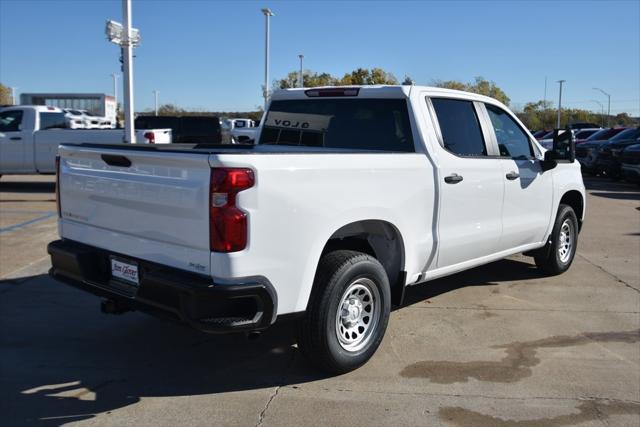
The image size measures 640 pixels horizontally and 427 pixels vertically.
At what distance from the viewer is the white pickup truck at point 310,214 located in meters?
3.50

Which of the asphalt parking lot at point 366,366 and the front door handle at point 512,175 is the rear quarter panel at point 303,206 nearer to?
the asphalt parking lot at point 366,366

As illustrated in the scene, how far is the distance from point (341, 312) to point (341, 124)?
6.25ft

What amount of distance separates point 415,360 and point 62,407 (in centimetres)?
251

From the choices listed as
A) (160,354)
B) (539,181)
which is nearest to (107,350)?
(160,354)

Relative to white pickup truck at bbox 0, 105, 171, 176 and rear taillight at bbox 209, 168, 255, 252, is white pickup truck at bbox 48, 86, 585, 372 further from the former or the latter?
white pickup truck at bbox 0, 105, 171, 176

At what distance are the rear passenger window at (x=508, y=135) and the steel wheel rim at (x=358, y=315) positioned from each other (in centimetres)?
236

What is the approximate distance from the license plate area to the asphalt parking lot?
697mm

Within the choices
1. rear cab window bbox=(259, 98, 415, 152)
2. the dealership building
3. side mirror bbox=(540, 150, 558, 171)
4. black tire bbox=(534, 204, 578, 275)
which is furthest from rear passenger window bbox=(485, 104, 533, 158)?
the dealership building

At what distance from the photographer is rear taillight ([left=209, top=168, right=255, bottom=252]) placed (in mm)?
3398

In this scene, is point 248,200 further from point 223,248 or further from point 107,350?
point 107,350

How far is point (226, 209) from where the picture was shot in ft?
11.2

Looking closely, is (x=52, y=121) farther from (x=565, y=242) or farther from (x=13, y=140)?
(x=565, y=242)

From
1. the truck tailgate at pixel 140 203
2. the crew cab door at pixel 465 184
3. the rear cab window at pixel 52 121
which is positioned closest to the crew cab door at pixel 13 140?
the rear cab window at pixel 52 121

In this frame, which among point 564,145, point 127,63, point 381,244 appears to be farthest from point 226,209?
point 127,63
